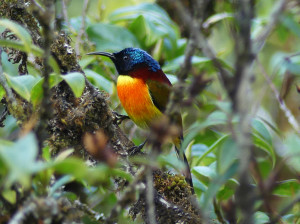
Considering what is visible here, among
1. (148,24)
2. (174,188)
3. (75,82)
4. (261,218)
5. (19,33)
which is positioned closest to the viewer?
(19,33)

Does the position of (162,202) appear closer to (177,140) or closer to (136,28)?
(177,140)

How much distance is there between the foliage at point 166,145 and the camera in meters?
1.42

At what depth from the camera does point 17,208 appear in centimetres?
162

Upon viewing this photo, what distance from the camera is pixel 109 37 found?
385 centimetres

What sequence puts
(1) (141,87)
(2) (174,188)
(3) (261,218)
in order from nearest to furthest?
(3) (261,218) → (2) (174,188) → (1) (141,87)

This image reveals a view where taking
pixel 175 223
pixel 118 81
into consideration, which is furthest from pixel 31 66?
pixel 175 223

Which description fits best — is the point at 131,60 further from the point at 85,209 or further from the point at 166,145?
the point at 85,209

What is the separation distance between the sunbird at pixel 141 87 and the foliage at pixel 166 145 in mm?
92

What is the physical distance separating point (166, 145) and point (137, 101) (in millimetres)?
670

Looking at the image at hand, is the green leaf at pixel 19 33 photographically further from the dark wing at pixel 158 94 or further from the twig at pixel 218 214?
the dark wing at pixel 158 94

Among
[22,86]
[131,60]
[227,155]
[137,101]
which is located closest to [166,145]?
[137,101]

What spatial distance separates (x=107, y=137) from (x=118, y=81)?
61.0 inches

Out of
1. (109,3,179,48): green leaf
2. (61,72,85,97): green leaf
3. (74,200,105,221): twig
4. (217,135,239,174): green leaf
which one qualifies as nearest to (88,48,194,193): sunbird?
(109,3,179,48): green leaf

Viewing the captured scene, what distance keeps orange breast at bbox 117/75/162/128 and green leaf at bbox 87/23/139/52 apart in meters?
0.32
